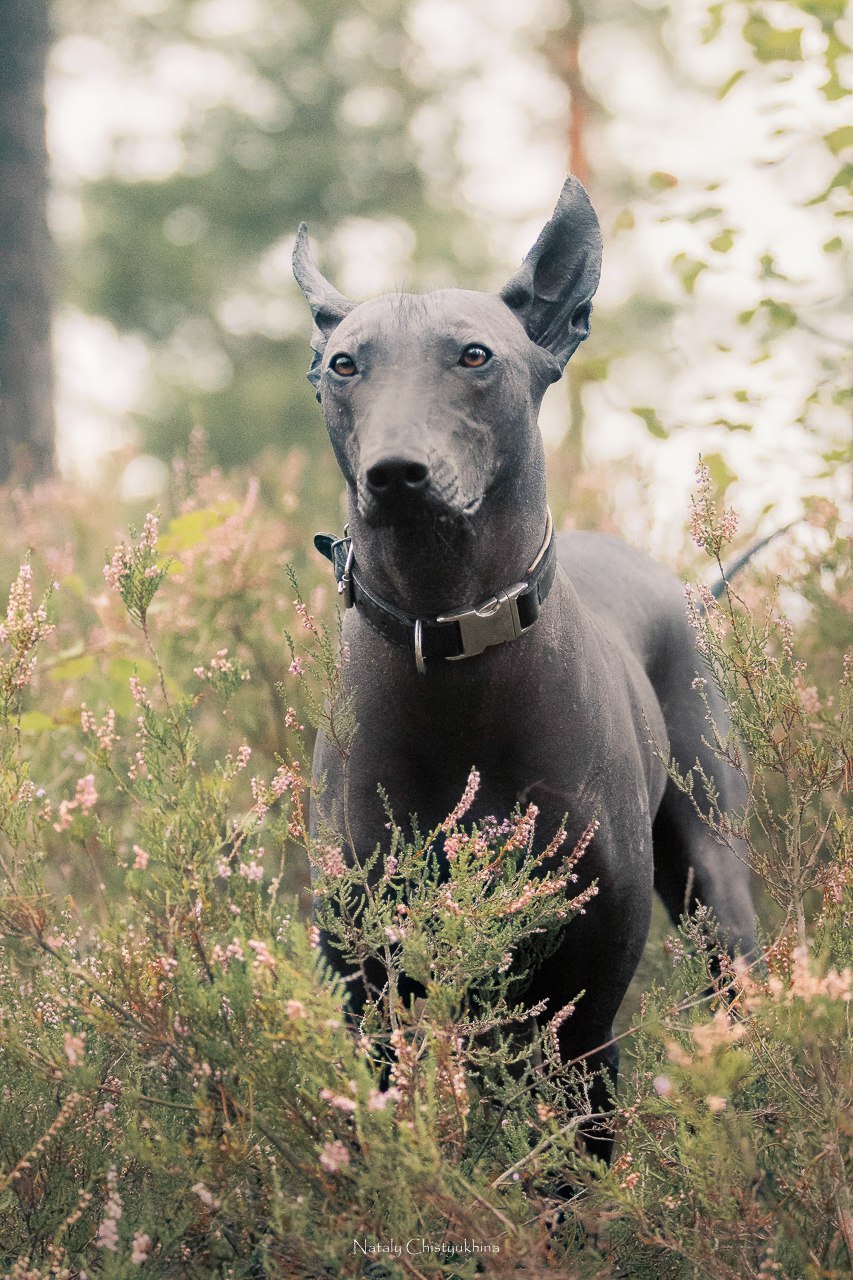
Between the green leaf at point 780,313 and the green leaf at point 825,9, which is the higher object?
the green leaf at point 825,9

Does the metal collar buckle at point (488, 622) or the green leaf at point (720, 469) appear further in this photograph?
the green leaf at point (720, 469)

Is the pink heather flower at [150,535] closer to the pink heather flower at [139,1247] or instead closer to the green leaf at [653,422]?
the pink heather flower at [139,1247]

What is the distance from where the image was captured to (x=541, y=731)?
276 cm

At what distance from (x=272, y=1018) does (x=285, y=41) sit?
17.0 meters

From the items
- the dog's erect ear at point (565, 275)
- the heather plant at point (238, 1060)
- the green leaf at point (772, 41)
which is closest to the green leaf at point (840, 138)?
the green leaf at point (772, 41)

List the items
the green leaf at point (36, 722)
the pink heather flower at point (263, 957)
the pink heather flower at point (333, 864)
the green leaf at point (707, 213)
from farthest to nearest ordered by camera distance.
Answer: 1. the green leaf at point (707, 213)
2. the green leaf at point (36, 722)
3. the pink heather flower at point (333, 864)
4. the pink heather flower at point (263, 957)

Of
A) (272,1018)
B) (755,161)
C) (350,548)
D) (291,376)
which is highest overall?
(755,161)

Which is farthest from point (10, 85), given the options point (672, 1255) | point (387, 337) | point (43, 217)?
point (672, 1255)

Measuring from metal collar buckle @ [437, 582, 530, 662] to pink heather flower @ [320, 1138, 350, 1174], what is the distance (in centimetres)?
97

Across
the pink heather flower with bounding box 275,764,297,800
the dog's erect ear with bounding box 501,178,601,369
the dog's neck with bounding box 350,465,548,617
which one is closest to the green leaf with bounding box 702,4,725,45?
the dog's erect ear with bounding box 501,178,601,369

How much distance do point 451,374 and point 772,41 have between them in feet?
9.85

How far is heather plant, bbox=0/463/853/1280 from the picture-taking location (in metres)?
2.12

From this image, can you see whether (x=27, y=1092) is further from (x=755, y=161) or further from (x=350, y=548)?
(x=755, y=161)

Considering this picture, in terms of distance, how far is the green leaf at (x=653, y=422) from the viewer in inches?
199
